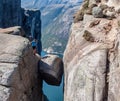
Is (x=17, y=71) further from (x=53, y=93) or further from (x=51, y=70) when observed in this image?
(x=53, y=93)

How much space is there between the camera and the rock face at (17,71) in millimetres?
22317

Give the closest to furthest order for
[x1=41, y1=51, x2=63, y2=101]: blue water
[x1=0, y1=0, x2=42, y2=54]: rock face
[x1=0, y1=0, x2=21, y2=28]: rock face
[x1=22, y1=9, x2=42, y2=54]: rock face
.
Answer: [x1=0, y1=0, x2=21, y2=28]: rock face
[x1=0, y1=0, x2=42, y2=54]: rock face
[x1=41, y1=51, x2=63, y2=101]: blue water
[x1=22, y1=9, x2=42, y2=54]: rock face

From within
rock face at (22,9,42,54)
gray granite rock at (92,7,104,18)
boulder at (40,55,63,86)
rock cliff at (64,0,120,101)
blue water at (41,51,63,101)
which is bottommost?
blue water at (41,51,63,101)

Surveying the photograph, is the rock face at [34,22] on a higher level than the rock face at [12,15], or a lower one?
lower

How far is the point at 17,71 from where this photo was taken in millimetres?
23656

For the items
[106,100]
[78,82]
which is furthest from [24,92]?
[106,100]

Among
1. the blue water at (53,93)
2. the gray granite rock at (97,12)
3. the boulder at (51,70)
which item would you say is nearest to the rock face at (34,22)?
the blue water at (53,93)

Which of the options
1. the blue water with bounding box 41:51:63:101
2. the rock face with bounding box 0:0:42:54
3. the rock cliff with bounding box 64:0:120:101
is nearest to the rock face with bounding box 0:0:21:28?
the rock face with bounding box 0:0:42:54

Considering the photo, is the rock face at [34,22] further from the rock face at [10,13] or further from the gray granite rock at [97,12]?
the gray granite rock at [97,12]

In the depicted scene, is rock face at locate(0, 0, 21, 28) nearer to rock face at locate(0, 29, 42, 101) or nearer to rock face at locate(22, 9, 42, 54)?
rock face at locate(22, 9, 42, 54)

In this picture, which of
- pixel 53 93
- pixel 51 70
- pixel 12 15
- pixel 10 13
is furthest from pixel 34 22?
pixel 51 70

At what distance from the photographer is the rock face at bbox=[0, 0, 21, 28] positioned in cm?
11250

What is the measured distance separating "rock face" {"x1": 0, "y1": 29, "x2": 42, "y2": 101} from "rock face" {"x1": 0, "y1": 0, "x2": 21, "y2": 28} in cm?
8455

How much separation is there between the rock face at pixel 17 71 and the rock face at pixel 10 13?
277ft
